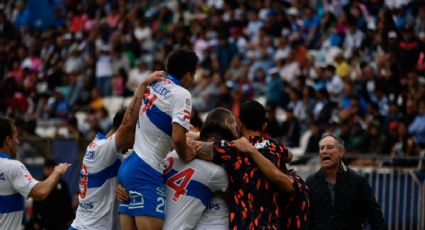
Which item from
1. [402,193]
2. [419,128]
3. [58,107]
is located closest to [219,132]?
[402,193]

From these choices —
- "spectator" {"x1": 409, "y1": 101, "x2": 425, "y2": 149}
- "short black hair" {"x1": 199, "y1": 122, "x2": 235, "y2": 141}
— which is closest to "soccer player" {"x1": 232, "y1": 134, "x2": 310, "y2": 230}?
"short black hair" {"x1": 199, "y1": 122, "x2": 235, "y2": 141}

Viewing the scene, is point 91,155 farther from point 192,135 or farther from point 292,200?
point 292,200

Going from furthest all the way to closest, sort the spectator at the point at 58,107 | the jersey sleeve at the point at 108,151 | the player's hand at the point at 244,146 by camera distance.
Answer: the spectator at the point at 58,107 → the jersey sleeve at the point at 108,151 → the player's hand at the point at 244,146

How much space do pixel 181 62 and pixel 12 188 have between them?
2.01 meters

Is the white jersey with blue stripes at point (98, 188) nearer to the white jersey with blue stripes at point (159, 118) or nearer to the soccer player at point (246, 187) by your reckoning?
the white jersey with blue stripes at point (159, 118)

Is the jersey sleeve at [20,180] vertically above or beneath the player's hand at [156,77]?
beneath

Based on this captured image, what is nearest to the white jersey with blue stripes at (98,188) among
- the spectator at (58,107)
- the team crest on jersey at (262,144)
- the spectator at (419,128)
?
the team crest on jersey at (262,144)

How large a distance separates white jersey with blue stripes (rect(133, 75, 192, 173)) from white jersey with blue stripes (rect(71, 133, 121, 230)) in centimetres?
94

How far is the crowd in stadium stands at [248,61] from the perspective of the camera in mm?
20719

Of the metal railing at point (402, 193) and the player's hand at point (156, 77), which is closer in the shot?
the player's hand at point (156, 77)

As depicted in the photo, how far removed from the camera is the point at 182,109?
903 centimetres

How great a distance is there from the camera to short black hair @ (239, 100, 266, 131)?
9133 mm

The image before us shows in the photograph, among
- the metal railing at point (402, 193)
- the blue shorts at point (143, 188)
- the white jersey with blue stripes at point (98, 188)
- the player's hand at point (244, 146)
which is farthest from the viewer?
the metal railing at point (402, 193)

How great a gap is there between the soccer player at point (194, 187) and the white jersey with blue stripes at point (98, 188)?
114 cm
